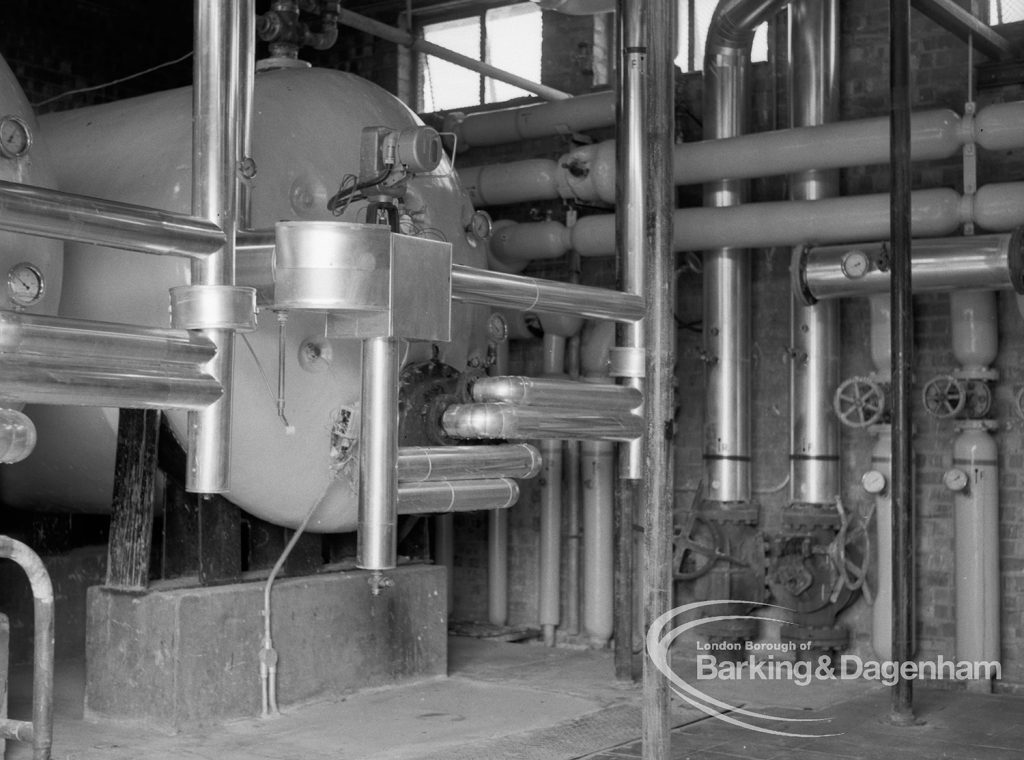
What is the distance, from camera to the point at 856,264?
6.17 meters

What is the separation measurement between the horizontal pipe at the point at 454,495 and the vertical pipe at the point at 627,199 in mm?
1327

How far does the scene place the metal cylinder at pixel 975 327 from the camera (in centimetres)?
627

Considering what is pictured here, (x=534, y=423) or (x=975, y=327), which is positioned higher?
(x=975, y=327)

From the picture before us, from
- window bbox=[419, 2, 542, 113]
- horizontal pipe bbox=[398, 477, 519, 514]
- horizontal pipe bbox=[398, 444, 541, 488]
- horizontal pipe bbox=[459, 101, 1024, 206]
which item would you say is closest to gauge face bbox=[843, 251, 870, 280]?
horizontal pipe bbox=[459, 101, 1024, 206]

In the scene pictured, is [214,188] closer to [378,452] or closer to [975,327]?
[378,452]

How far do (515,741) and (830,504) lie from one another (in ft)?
7.83

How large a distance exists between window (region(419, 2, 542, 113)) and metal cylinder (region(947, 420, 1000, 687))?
11.6ft

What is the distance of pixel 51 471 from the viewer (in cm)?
583

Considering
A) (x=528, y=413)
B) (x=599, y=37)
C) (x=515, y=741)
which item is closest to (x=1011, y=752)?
(x=515, y=741)

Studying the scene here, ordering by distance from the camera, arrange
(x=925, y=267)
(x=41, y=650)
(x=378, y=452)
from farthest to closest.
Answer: (x=925, y=267) < (x=378, y=452) < (x=41, y=650)

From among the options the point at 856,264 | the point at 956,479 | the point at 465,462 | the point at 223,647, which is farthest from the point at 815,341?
the point at 223,647

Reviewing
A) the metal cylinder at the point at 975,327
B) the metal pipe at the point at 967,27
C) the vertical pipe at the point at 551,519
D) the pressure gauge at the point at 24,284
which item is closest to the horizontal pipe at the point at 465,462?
the pressure gauge at the point at 24,284

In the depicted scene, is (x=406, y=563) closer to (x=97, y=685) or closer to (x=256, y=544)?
(x=256, y=544)

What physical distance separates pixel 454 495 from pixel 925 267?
2848mm
